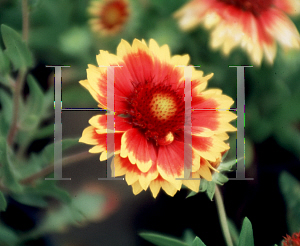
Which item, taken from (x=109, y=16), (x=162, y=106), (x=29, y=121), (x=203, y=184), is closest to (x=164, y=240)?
(x=203, y=184)

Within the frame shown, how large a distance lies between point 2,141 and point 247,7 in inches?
25.2

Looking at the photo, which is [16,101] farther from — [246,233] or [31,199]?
[246,233]

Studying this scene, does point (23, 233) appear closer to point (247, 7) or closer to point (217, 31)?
point (217, 31)

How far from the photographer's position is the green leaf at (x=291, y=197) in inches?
31.6

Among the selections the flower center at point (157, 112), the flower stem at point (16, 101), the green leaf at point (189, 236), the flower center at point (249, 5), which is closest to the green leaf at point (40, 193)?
the flower stem at point (16, 101)

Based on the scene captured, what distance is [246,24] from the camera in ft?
2.46

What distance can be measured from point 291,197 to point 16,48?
74cm

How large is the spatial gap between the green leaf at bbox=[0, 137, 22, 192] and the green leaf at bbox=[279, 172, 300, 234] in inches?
25.8

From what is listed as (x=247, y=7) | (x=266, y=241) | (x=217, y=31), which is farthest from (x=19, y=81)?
(x=266, y=241)

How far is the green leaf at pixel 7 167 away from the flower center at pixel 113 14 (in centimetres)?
56

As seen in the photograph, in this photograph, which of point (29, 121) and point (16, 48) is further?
point (29, 121)

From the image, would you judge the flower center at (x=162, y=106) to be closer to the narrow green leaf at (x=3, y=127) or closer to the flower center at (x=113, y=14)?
the narrow green leaf at (x=3, y=127)

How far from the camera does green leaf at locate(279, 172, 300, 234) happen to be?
803 millimetres

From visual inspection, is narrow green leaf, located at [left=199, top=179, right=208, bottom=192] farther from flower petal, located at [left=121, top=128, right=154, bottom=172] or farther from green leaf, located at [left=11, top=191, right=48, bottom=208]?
green leaf, located at [left=11, top=191, right=48, bottom=208]
